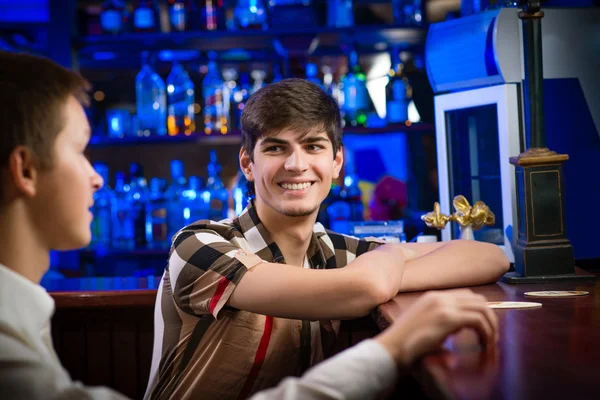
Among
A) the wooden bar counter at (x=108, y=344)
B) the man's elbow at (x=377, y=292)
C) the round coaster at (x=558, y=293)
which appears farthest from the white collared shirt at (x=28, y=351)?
the wooden bar counter at (x=108, y=344)

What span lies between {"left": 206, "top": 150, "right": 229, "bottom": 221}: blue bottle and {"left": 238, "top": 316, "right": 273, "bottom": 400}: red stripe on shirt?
1.98 m

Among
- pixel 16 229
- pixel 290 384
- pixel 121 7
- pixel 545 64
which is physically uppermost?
pixel 121 7

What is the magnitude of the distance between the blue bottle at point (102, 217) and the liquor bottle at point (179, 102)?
41cm

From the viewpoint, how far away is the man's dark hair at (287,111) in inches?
70.0

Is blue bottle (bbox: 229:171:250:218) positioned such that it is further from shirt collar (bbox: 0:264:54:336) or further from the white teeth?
shirt collar (bbox: 0:264:54:336)

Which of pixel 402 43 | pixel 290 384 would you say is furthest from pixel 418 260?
pixel 402 43

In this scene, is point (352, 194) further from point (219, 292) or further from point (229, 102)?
point (219, 292)

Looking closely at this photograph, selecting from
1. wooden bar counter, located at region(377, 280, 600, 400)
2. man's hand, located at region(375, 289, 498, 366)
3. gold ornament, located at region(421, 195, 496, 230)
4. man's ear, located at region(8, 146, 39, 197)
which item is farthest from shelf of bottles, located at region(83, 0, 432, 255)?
man's ear, located at region(8, 146, 39, 197)

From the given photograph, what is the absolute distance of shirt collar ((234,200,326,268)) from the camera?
5.78ft

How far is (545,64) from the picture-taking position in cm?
234

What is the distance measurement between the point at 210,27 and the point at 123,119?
61cm

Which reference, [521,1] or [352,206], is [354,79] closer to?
[352,206]

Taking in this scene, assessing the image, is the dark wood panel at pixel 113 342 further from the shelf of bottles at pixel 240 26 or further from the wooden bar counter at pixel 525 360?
the shelf of bottles at pixel 240 26

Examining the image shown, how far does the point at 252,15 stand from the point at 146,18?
50 cm
